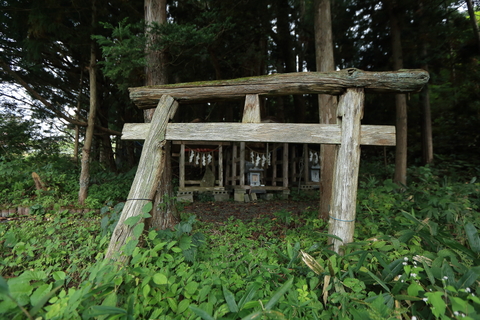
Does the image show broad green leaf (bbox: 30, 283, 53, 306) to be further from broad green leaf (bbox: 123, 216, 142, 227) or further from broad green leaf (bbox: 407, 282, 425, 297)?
broad green leaf (bbox: 407, 282, 425, 297)

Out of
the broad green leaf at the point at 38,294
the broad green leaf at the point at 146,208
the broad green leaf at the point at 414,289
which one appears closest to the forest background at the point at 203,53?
the broad green leaf at the point at 146,208

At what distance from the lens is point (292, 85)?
2713mm

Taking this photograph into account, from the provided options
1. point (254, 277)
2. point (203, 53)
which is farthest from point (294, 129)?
point (203, 53)

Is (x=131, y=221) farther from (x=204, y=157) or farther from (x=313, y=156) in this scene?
(x=313, y=156)

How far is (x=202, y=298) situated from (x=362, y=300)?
54.1 inches

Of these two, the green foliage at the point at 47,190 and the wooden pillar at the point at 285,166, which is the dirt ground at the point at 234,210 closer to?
the wooden pillar at the point at 285,166

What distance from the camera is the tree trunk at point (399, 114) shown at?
20.6ft

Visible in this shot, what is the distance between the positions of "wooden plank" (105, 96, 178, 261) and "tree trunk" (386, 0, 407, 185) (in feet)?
20.6

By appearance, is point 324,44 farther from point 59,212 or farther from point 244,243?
point 59,212

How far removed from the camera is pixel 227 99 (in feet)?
9.74

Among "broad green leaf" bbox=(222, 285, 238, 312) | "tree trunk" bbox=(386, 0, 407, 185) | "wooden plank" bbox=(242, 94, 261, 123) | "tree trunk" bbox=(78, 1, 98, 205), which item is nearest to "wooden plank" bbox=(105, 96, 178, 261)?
"wooden plank" bbox=(242, 94, 261, 123)

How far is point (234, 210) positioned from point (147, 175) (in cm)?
375

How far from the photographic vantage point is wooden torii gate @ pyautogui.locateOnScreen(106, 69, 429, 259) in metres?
2.56

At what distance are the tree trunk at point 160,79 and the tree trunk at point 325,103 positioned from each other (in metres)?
2.83
